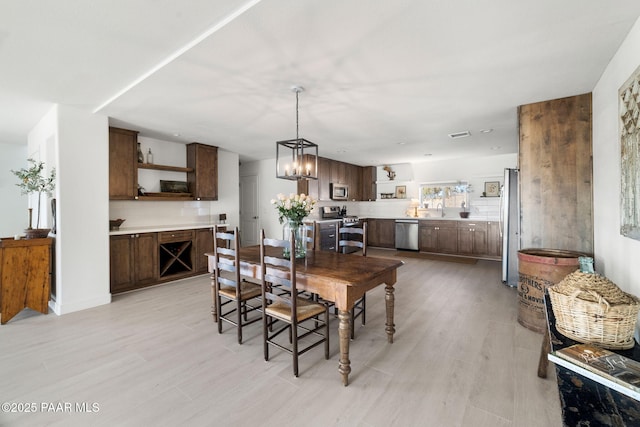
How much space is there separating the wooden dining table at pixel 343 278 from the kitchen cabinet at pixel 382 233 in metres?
5.13

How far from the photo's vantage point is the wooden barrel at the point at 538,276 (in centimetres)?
254

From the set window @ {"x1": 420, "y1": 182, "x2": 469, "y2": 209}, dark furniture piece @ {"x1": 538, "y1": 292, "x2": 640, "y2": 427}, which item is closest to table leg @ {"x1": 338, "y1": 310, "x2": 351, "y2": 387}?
dark furniture piece @ {"x1": 538, "y1": 292, "x2": 640, "y2": 427}

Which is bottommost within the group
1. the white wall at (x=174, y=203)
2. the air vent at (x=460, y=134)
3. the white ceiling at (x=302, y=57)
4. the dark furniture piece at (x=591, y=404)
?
the dark furniture piece at (x=591, y=404)

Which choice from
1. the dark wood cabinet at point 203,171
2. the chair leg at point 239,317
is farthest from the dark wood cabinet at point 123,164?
the chair leg at point 239,317

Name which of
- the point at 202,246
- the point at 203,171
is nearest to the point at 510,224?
the point at 202,246

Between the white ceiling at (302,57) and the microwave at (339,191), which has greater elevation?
the white ceiling at (302,57)

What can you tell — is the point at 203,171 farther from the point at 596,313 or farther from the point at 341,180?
the point at 596,313

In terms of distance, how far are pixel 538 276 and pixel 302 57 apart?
9.67ft

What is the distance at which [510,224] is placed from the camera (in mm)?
4156

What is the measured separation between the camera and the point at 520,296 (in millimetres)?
2896

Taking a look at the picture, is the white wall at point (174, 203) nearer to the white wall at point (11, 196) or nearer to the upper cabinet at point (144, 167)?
the upper cabinet at point (144, 167)

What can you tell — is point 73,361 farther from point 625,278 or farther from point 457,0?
point 625,278

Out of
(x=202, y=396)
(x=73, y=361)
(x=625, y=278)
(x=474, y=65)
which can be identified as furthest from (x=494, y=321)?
(x=73, y=361)

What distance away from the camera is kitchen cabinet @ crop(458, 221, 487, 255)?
6207 mm
